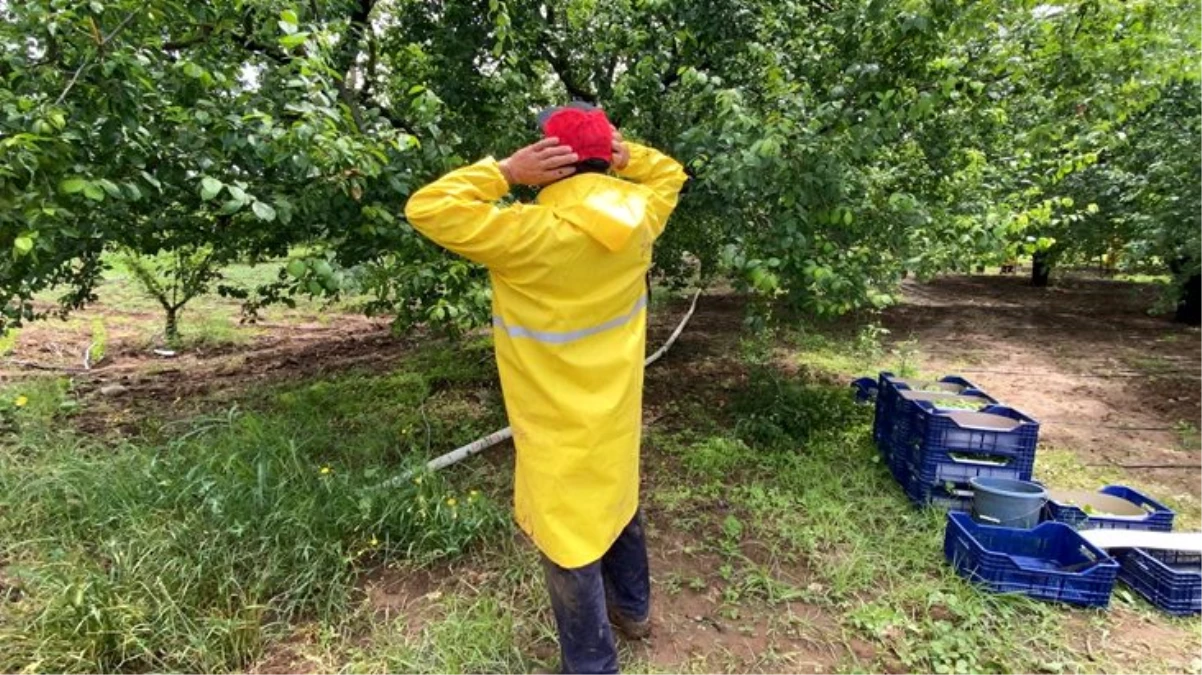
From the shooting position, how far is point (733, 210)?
148 inches

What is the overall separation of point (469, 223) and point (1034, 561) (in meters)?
2.97

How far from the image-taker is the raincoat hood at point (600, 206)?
75.0 inches

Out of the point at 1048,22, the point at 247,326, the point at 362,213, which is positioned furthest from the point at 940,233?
the point at 247,326

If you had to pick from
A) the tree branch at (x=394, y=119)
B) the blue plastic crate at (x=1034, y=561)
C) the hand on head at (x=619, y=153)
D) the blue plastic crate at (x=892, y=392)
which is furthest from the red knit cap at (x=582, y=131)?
the blue plastic crate at (x=892, y=392)

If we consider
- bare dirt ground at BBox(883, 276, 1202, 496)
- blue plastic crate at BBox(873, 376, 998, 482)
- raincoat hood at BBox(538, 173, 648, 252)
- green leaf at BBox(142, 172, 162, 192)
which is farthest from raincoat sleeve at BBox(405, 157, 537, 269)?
bare dirt ground at BBox(883, 276, 1202, 496)

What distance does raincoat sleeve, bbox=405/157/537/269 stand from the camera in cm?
189

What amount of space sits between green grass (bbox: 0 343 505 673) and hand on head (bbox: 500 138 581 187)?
176 cm

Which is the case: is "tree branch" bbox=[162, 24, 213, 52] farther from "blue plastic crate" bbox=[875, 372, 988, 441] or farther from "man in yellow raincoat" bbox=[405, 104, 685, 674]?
"blue plastic crate" bbox=[875, 372, 988, 441]

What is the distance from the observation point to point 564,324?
2014 millimetres

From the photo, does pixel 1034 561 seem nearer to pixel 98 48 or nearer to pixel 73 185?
pixel 73 185

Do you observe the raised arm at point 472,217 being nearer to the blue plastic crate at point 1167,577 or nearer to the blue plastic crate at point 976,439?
the blue plastic crate at point 976,439

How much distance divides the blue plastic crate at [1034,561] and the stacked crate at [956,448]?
340 millimetres

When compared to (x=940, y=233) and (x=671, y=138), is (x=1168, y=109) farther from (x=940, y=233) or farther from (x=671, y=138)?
(x=671, y=138)

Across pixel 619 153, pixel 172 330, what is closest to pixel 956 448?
pixel 619 153
